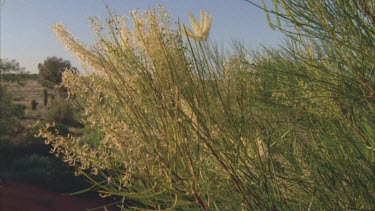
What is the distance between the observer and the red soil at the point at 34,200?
948cm

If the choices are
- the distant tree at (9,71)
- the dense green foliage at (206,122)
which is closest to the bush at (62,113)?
the distant tree at (9,71)

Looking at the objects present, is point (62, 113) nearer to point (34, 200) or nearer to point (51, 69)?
point (34, 200)

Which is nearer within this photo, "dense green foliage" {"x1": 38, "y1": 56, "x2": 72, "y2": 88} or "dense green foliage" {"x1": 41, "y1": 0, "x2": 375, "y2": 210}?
"dense green foliage" {"x1": 41, "y1": 0, "x2": 375, "y2": 210}

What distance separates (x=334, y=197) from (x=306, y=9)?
0.67m

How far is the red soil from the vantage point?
9.48m

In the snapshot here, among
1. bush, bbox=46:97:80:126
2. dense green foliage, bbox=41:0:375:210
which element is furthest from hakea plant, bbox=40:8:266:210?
bush, bbox=46:97:80:126

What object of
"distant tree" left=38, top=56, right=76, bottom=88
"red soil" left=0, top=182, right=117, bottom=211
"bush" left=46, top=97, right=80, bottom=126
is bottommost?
"red soil" left=0, top=182, right=117, bottom=211

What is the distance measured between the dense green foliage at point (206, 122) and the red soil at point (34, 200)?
8309 mm

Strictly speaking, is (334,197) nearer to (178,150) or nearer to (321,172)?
(321,172)

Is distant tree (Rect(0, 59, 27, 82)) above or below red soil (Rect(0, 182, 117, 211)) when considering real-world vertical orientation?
above

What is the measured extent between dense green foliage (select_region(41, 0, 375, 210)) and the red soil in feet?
27.3

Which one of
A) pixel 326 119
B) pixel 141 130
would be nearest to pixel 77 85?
pixel 141 130

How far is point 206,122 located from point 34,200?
889 cm

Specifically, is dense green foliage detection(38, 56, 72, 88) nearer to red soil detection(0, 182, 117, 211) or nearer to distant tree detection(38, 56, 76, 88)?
distant tree detection(38, 56, 76, 88)
